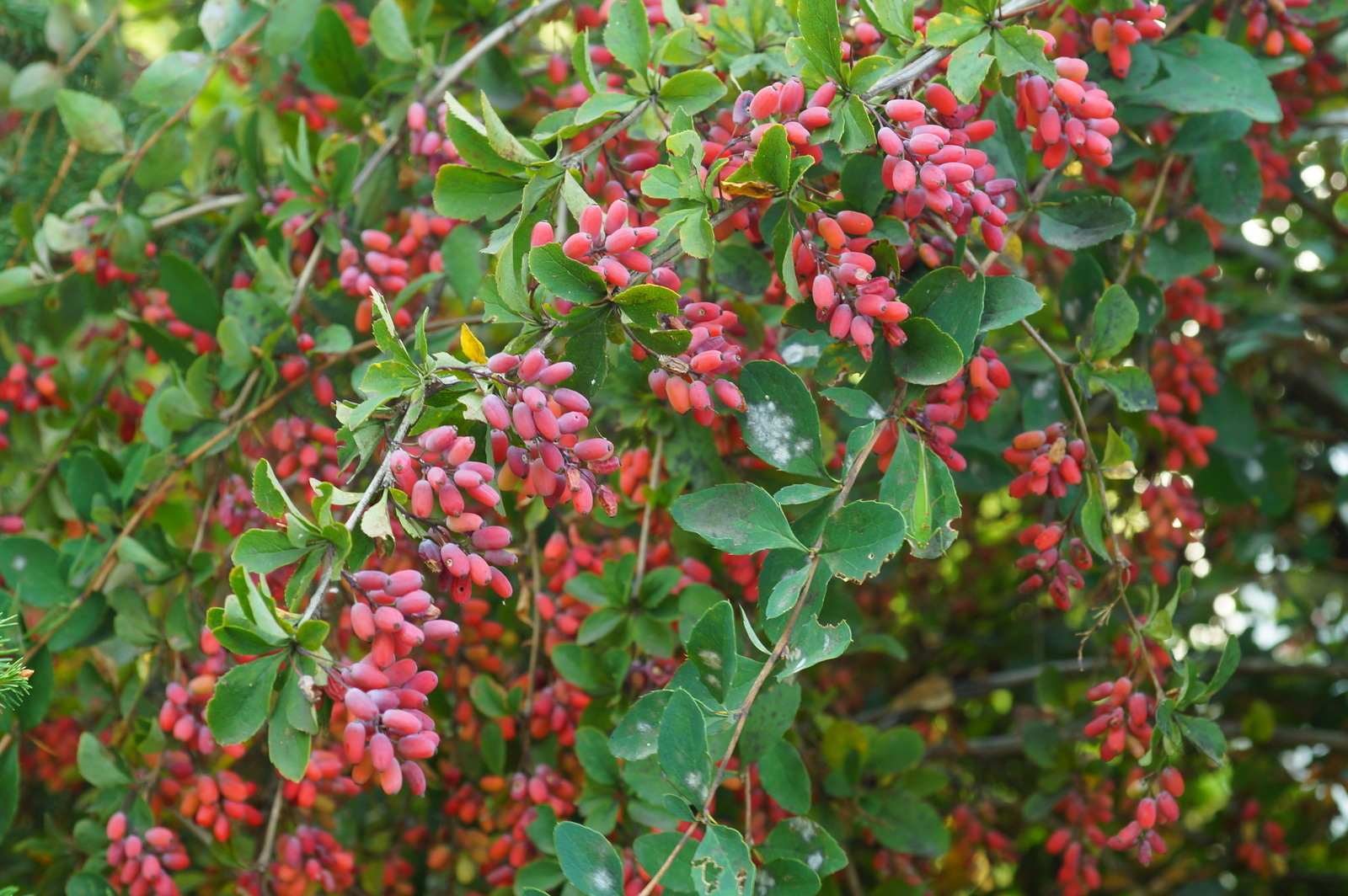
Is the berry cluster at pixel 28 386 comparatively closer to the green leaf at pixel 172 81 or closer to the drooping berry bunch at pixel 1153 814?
the green leaf at pixel 172 81

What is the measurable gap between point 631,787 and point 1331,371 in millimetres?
1810

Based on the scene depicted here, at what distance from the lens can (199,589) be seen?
137 cm

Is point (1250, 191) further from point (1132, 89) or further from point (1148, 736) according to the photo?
point (1148, 736)

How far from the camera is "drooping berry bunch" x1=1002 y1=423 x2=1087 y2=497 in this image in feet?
3.56

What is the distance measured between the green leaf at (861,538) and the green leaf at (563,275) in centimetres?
28

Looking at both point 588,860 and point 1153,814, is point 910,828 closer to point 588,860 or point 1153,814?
point 1153,814

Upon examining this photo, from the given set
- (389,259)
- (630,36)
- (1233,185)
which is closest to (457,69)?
(389,259)

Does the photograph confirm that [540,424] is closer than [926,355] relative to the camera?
Yes

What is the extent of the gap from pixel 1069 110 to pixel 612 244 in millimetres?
476

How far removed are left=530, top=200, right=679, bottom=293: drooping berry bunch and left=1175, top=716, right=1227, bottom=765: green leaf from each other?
67 cm

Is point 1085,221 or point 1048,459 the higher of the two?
point 1085,221

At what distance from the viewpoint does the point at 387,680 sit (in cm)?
83

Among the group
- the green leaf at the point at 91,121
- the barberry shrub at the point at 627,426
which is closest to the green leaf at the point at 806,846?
the barberry shrub at the point at 627,426

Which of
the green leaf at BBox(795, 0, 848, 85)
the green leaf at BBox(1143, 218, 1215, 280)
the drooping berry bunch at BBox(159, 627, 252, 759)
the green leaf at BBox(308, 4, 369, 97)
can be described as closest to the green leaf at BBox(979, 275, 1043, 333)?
the green leaf at BBox(795, 0, 848, 85)
